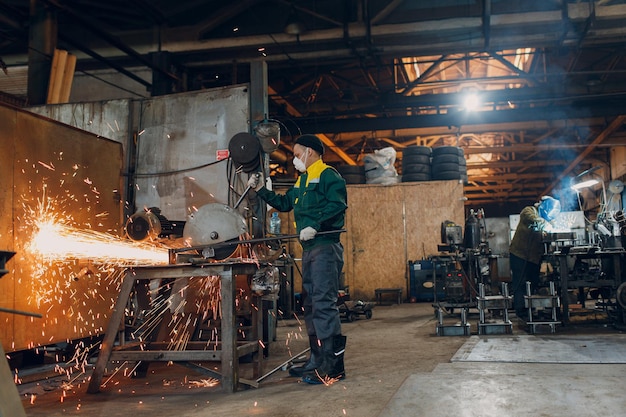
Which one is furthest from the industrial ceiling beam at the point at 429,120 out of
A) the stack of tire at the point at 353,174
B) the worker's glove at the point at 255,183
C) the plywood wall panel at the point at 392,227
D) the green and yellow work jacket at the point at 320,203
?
the green and yellow work jacket at the point at 320,203

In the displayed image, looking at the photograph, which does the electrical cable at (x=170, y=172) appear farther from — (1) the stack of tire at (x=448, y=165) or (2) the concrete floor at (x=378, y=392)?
(1) the stack of tire at (x=448, y=165)

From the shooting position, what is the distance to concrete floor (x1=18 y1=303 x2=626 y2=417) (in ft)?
9.89

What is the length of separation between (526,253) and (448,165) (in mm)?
4137

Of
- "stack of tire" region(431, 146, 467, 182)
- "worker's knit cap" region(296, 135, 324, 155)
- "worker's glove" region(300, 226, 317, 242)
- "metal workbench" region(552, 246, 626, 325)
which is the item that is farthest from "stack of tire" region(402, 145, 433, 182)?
"worker's glove" region(300, 226, 317, 242)

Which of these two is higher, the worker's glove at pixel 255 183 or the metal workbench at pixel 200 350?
the worker's glove at pixel 255 183

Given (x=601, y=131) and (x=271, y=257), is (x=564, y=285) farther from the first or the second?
(x=601, y=131)

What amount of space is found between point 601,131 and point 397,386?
1133cm

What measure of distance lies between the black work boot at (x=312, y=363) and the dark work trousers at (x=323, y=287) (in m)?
0.16

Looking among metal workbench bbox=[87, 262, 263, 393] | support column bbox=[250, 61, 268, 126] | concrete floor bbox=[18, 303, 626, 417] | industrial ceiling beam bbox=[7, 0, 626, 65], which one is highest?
industrial ceiling beam bbox=[7, 0, 626, 65]

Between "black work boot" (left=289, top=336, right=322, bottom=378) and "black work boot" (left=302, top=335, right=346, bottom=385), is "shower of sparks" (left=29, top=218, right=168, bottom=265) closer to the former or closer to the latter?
"black work boot" (left=289, top=336, right=322, bottom=378)

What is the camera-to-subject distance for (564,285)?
6484mm

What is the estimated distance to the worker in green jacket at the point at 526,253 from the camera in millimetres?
7035

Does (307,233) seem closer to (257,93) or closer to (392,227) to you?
(257,93)

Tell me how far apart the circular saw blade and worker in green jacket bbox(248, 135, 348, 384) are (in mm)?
320
